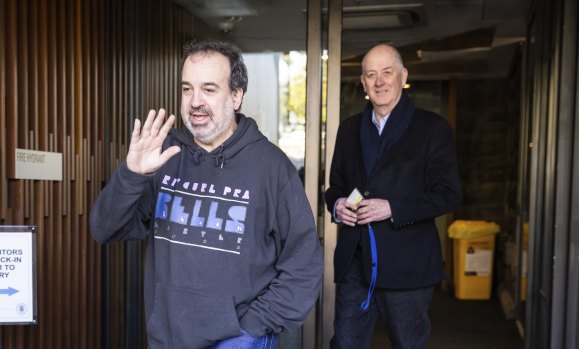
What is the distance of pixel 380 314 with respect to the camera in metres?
2.72

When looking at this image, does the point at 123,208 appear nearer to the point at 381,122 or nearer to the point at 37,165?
the point at 37,165

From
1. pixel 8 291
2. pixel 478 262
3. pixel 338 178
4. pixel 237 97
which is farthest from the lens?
pixel 478 262

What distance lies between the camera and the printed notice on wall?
22.4ft

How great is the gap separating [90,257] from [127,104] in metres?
0.96

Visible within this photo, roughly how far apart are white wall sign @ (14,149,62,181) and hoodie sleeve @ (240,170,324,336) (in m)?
1.31

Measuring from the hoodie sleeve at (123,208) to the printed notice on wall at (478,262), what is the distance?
547cm

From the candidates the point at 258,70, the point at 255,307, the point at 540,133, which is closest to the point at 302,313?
the point at 255,307

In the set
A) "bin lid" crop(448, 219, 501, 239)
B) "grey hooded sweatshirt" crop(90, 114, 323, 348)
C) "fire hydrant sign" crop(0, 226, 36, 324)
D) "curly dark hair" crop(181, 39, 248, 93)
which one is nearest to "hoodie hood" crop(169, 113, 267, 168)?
"grey hooded sweatshirt" crop(90, 114, 323, 348)

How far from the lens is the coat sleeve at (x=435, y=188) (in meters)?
2.55

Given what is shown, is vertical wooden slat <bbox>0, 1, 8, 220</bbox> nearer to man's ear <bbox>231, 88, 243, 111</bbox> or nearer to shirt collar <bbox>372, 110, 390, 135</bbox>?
man's ear <bbox>231, 88, 243, 111</bbox>

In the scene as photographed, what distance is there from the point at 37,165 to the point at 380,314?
1.66 meters

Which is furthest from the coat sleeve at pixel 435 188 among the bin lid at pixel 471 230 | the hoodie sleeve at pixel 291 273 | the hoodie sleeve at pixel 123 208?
the bin lid at pixel 471 230

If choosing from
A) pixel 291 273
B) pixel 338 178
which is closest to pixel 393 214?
pixel 338 178

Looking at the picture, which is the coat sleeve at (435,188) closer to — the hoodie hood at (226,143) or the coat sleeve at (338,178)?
the coat sleeve at (338,178)
